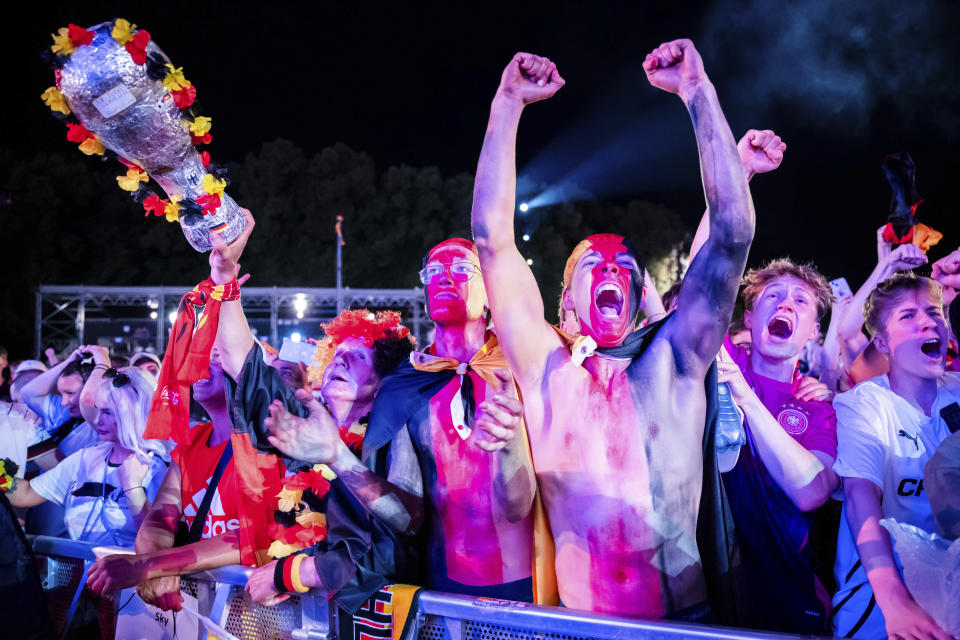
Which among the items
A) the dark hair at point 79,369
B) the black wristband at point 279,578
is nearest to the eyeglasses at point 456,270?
the black wristband at point 279,578

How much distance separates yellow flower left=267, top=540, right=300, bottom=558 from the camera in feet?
9.11

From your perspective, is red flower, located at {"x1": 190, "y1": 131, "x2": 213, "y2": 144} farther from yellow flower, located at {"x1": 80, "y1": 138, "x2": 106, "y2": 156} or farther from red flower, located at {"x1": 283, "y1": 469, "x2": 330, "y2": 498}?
red flower, located at {"x1": 283, "y1": 469, "x2": 330, "y2": 498}

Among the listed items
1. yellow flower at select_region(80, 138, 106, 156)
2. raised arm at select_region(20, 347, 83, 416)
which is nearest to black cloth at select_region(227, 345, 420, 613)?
yellow flower at select_region(80, 138, 106, 156)

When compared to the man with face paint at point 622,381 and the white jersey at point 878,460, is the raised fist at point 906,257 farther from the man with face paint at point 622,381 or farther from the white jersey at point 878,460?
the man with face paint at point 622,381

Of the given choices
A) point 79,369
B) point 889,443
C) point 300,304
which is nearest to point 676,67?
point 889,443

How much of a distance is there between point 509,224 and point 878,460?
1499 mm

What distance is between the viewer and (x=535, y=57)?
247cm

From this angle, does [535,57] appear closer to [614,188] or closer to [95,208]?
[95,208]

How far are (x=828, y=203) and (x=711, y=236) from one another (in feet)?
52.7

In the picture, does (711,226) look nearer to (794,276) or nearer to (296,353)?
(794,276)

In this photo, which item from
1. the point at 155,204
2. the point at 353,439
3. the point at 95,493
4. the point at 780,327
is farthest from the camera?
the point at 95,493

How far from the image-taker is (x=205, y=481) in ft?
11.1

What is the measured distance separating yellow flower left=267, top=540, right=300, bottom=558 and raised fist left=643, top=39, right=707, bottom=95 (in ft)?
7.43

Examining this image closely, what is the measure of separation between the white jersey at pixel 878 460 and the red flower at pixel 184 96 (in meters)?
2.85
